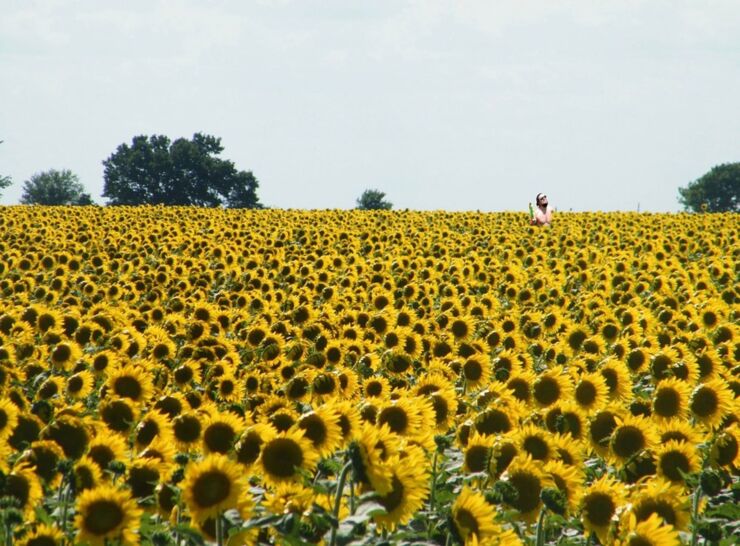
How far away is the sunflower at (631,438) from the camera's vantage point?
254 inches

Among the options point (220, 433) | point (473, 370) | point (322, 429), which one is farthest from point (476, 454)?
point (473, 370)

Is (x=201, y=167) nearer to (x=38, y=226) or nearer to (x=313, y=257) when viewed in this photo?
(x=38, y=226)

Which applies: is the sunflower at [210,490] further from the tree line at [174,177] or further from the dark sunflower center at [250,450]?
the tree line at [174,177]

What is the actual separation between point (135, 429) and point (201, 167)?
9532 cm

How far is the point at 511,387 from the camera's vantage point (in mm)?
8414

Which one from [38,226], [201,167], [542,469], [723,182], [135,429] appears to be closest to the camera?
[542,469]

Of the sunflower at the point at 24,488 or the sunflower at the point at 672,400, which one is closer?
the sunflower at the point at 24,488

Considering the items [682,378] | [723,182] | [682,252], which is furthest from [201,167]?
[682,378]

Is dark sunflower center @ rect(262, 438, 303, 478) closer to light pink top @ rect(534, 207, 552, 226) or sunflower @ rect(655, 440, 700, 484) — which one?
sunflower @ rect(655, 440, 700, 484)

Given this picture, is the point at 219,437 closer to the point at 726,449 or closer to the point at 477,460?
the point at 477,460

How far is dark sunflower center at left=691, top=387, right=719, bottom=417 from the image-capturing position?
300 inches

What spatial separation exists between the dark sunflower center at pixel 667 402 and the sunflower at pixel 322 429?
323 centimetres

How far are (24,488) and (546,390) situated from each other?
449cm

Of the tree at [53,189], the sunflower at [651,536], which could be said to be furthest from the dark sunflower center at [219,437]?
the tree at [53,189]
